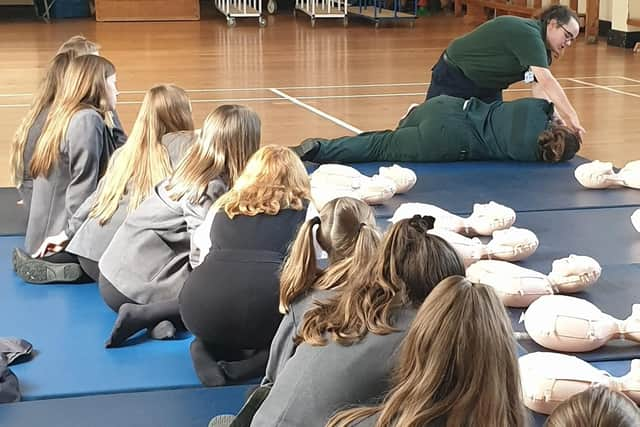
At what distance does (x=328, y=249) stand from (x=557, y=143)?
324 centimetres

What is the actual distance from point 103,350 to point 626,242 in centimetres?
210

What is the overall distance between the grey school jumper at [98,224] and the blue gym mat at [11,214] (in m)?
0.79

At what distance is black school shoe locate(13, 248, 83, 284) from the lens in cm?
409

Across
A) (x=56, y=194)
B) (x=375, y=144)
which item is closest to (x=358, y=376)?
(x=56, y=194)

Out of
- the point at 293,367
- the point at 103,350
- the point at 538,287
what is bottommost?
the point at 103,350

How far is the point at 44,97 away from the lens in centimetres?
436

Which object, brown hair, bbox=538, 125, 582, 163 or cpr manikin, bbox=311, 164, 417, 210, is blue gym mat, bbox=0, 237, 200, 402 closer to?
cpr manikin, bbox=311, 164, 417, 210

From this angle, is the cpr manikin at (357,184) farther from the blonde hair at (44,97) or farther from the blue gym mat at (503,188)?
the blonde hair at (44,97)

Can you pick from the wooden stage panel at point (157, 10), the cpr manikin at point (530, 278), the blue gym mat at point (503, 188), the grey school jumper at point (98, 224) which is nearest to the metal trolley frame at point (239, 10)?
the wooden stage panel at point (157, 10)

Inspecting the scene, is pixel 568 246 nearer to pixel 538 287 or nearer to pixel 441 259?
pixel 538 287

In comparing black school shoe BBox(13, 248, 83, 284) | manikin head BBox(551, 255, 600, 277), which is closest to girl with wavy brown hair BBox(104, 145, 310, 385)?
manikin head BBox(551, 255, 600, 277)

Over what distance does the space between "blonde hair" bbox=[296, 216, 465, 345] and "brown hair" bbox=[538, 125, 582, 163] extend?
11.7 feet

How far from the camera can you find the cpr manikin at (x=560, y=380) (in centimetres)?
263

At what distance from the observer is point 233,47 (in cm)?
1170
